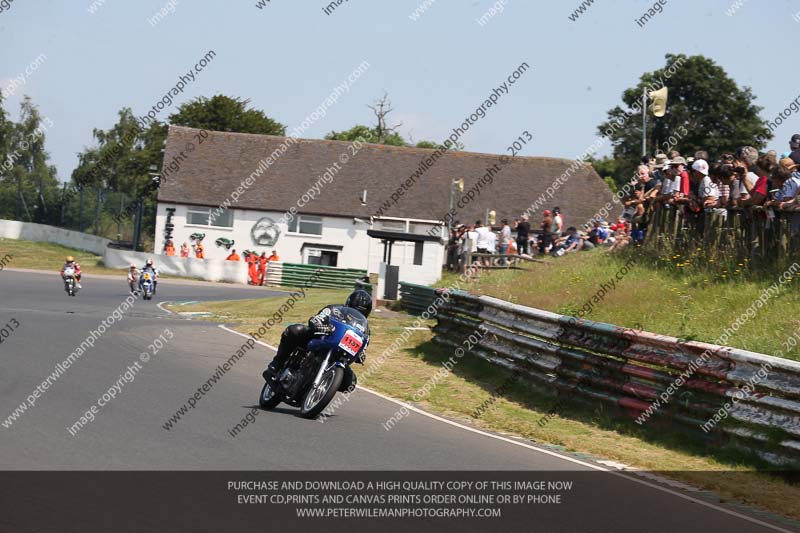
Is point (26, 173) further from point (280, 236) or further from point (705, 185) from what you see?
point (705, 185)

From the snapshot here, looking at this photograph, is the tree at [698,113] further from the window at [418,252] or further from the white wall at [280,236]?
the window at [418,252]

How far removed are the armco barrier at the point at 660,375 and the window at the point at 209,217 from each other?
4313 centimetres

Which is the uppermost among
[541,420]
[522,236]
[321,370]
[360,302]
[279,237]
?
[522,236]

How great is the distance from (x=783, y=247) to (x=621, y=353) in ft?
14.5

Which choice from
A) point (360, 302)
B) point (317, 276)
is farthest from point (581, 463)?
point (317, 276)

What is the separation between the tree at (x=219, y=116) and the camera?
3071 inches

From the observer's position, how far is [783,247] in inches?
602

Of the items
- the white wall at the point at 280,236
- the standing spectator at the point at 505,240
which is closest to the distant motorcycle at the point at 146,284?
the standing spectator at the point at 505,240

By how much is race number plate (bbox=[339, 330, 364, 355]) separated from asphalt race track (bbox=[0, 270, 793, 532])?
29.9 inches

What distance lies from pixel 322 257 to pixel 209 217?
676 centimetres

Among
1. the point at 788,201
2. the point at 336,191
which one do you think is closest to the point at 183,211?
the point at 336,191

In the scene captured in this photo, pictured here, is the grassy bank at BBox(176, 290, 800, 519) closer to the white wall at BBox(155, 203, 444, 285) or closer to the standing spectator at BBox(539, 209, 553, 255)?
the standing spectator at BBox(539, 209, 553, 255)

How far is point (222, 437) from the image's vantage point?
9.02m
